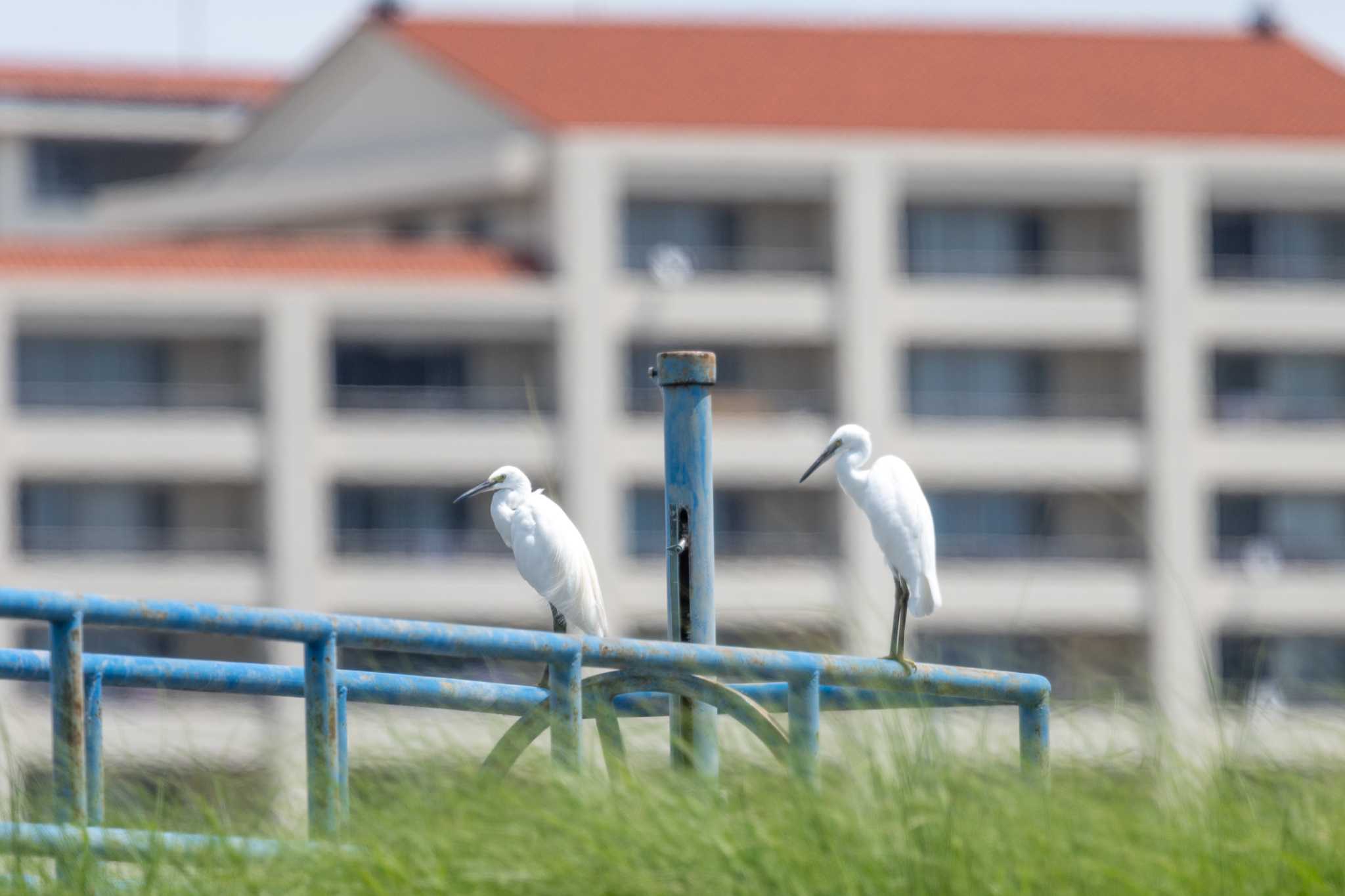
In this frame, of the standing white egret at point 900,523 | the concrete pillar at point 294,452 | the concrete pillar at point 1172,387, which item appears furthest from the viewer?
the concrete pillar at point 1172,387

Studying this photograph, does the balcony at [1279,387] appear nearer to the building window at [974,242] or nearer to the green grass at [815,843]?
the building window at [974,242]

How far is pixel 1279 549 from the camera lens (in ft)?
151

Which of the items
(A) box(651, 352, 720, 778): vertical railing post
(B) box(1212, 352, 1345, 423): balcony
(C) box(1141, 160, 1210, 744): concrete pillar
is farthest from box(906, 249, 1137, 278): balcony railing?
(A) box(651, 352, 720, 778): vertical railing post

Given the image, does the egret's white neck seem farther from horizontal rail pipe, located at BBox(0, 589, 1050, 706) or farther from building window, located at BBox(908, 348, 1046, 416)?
building window, located at BBox(908, 348, 1046, 416)

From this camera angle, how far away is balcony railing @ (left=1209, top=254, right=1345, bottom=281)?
4769 cm

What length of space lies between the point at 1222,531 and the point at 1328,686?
41.1 m

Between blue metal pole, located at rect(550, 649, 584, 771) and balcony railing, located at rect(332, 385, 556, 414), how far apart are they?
38.3 metres

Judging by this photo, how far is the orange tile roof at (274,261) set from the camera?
1722 inches

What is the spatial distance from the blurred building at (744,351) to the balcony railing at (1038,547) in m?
0.09

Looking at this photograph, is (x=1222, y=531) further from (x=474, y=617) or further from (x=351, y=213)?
(x=351, y=213)

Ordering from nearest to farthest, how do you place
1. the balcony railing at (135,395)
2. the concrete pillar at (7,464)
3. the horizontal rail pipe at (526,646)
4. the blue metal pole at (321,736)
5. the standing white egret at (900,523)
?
1. the horizontal rail pipe at (526,646)
2. the blue metal pole at (321,736)
3. the standing white egret at (900,523)
4. the concrete pillar at (7,464)
5. the balcony railing at (135,395)

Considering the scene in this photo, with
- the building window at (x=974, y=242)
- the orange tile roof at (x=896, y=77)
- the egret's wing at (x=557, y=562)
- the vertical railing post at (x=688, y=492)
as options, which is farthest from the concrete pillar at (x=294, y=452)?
the vertical railing post at (x=688, y=492)

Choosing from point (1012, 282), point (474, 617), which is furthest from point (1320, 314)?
point (474, 617)

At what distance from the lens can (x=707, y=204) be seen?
46156 mm
